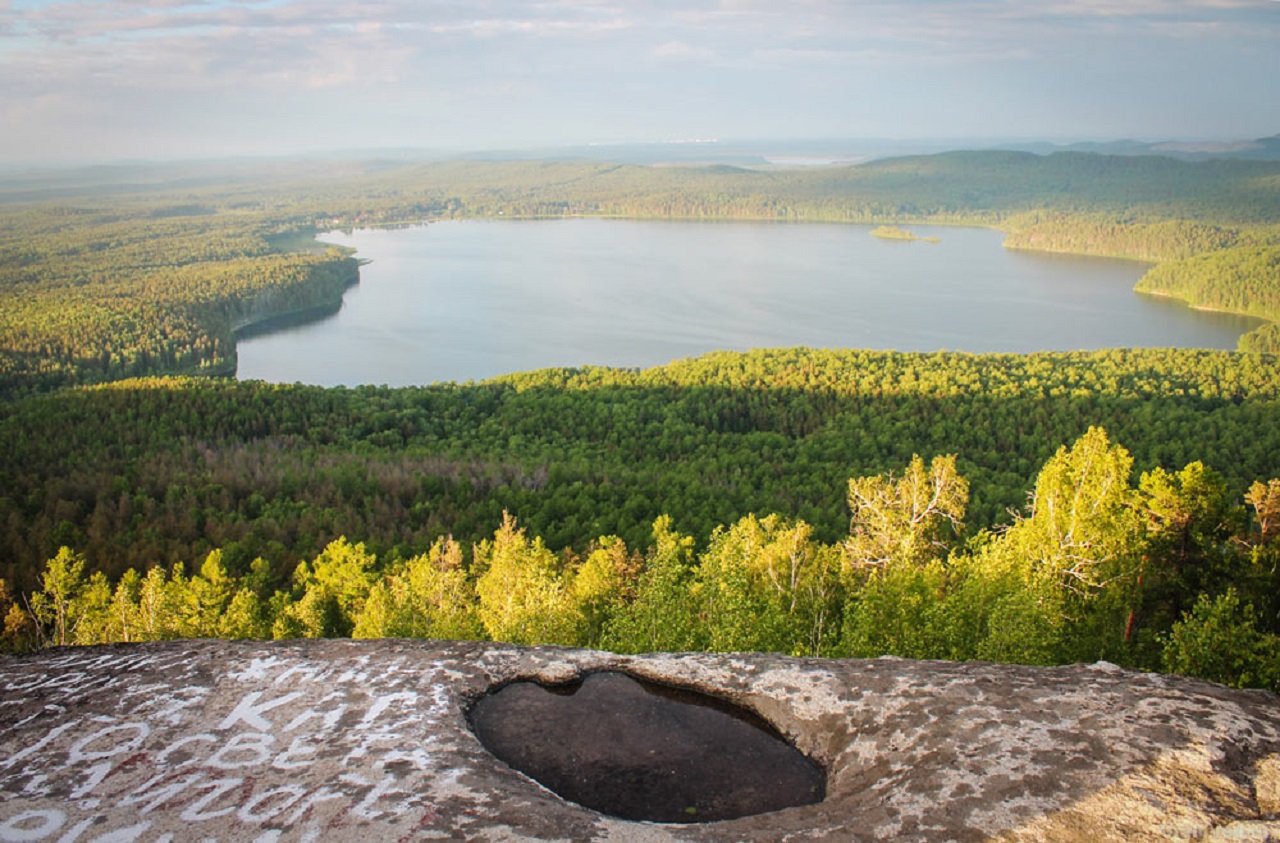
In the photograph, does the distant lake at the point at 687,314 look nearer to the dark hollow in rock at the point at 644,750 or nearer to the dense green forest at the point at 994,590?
the dense green forest at the point at 994,590

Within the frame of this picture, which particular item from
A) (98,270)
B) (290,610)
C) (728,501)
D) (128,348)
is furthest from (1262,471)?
(98,270)

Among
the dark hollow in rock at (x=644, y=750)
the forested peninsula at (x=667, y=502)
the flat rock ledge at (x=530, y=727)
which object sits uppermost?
the flat rock ledge at (x=530, y=727)

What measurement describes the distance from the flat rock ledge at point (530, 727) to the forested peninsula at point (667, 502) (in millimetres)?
A: 7598

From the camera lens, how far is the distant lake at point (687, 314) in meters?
100

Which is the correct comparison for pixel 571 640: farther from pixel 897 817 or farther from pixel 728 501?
pixel 728 501

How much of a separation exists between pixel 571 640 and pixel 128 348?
99.4m

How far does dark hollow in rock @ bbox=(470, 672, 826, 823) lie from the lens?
6234 millimetres

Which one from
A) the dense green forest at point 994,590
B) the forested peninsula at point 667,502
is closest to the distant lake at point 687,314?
the forested peninsula at point 667,502

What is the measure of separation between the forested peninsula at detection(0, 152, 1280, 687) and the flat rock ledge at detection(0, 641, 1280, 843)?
24.9ft

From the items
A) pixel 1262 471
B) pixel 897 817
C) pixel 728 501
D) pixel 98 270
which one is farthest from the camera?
pixel 98 270

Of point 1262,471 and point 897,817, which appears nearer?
point 897,817

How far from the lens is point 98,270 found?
15150cm

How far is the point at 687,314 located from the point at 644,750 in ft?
372

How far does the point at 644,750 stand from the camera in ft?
22.4
